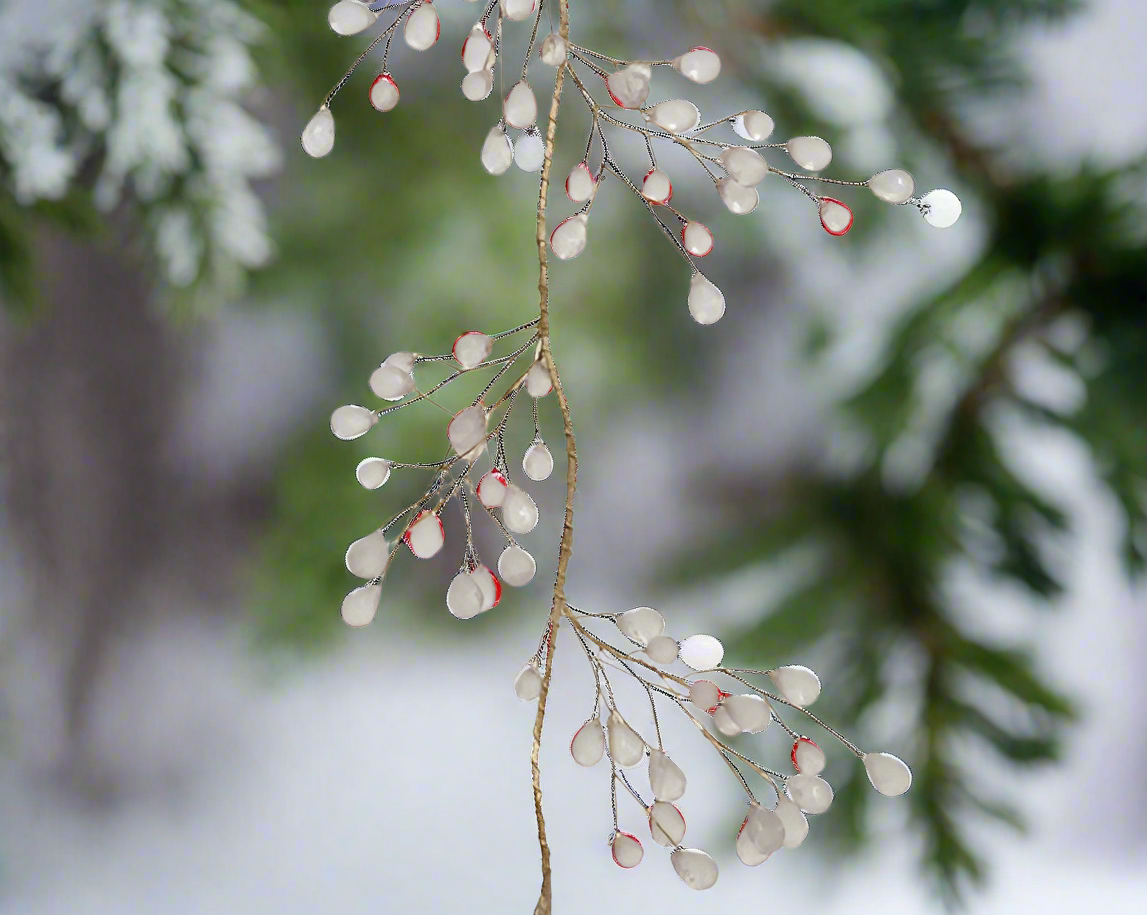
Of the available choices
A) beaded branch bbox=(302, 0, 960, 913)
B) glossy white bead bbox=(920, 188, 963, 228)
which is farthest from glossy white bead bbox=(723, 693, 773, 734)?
glossy white bead bbox=(920, 188, 963, 228)

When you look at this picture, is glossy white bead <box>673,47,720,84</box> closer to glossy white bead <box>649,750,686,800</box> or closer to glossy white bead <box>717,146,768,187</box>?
glossy white bead <box>717,146,768,187</box>

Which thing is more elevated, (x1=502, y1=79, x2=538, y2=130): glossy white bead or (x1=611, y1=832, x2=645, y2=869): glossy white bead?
(x1=502, y1=79, x2=538, y2=130): glossy white bead

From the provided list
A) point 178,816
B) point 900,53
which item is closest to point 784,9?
point 900,53

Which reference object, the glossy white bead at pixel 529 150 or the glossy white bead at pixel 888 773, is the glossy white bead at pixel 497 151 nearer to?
the glossy white bead at pixel 529 150

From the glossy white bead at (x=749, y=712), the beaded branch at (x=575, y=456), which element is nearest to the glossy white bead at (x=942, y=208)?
the beaded branch at (x=575, y=456)

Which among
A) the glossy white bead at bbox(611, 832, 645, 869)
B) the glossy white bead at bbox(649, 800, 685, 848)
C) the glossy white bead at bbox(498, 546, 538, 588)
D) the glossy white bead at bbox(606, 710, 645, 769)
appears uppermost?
the glossy white bead at bbox(498, 546, 538, 588)

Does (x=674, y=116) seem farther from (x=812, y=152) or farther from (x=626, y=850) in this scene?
(x=626, y=850)

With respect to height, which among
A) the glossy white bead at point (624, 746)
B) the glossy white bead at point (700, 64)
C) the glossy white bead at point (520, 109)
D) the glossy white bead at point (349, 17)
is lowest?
the glossy white bead at point (624, 746)

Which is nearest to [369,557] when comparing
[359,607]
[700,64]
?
[359,607]
